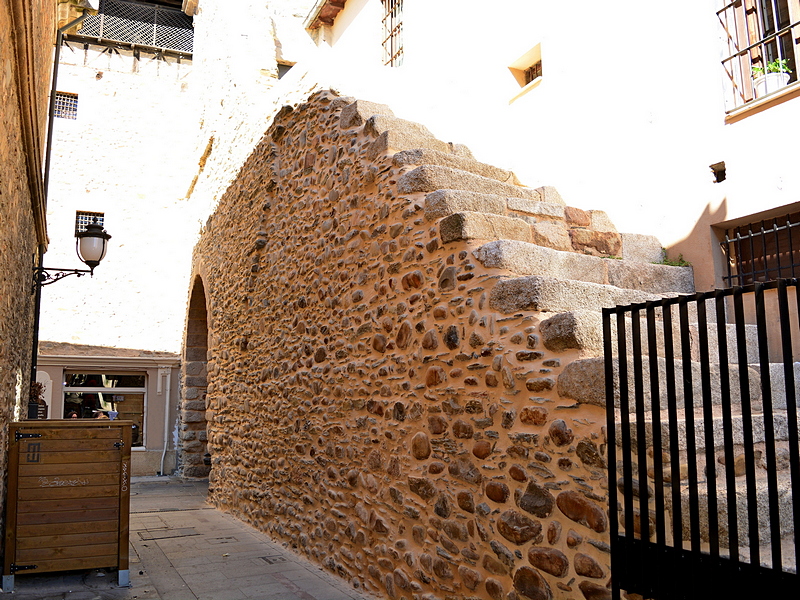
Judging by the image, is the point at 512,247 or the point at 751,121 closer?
the point at 512,247

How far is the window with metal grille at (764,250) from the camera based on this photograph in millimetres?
4469

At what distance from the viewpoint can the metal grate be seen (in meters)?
15.1

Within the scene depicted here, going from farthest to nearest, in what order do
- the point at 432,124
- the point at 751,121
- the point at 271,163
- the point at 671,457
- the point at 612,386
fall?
the point at 271,163 < the point at 432,124 < the point at 751,121 < the point at 612,386 < the point at 671,457

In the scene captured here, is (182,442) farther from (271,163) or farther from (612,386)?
(612,386)

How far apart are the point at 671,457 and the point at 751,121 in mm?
3256

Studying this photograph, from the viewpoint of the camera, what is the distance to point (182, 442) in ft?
35.7

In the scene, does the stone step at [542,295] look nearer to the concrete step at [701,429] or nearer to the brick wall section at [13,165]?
the concrete step at [701,429]

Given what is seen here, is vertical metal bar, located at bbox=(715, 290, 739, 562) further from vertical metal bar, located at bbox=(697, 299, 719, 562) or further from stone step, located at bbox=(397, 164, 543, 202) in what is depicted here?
stone step, located at bbox=(397, 164, 543, 202)

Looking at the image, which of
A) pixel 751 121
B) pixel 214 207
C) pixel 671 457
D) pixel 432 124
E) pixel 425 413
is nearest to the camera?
pixel 671 457

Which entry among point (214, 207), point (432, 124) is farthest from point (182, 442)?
point (432, 124)

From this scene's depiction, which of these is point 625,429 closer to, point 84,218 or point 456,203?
point 456,203

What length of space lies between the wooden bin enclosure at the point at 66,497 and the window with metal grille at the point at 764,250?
4301 millimetres

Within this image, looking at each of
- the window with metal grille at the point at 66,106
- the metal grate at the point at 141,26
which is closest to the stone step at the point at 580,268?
the window with metal grille at the point at 66,106

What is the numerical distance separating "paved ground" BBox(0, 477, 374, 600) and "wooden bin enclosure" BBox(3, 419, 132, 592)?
0.19 metres
